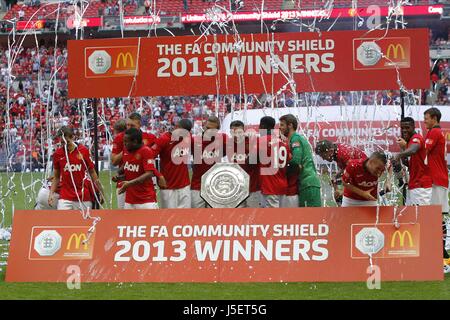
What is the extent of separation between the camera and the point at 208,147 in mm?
9508

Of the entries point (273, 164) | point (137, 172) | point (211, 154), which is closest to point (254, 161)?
point (273, 164)

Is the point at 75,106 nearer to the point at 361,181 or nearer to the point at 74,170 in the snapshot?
the point at 74,170

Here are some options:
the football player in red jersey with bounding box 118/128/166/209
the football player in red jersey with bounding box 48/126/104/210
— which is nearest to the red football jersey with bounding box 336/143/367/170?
the football player in red jersey with bounding box 118/128/166/209

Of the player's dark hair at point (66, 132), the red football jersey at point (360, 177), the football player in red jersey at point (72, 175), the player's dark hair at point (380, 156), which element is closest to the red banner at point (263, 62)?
the player's dark hair at point (66, 132)

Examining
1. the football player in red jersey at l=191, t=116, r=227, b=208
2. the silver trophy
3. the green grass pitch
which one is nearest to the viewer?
the green grass pitch

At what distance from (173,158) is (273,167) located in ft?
3.98

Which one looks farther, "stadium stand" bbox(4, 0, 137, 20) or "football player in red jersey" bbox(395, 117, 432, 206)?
"stadium stand" bbox(4, 0, 137, 20)

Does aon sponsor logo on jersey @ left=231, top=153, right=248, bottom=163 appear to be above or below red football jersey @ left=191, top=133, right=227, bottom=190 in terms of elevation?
below

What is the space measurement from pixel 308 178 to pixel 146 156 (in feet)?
5.75

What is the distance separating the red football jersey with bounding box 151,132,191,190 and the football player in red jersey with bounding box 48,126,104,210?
2.41 feet

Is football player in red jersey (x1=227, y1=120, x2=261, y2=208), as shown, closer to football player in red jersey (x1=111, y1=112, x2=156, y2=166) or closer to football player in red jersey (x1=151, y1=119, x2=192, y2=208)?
football player in red jersey (x1=151, y1=119, x2=192, y2=208)

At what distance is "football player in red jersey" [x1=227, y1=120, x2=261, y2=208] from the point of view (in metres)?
9.17

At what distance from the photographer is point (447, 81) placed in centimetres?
3381
